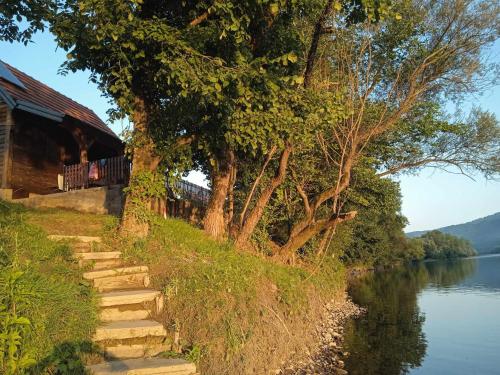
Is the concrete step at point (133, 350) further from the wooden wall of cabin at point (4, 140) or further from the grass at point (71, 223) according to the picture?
the wooden wall of cabin at point (4, 140)

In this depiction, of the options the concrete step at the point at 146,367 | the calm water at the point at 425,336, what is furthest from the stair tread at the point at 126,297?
the calm water at the point at 425,336

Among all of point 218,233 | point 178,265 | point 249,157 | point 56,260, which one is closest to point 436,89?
point 249,157

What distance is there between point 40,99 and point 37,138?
1.76m

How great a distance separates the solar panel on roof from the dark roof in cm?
7

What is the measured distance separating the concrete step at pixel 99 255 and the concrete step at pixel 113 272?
701mm

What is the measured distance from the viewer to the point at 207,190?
22.0 m

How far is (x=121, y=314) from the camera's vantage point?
6.85m

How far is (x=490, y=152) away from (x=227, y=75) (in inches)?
554

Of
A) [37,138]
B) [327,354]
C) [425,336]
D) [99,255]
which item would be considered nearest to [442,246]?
[425,336]

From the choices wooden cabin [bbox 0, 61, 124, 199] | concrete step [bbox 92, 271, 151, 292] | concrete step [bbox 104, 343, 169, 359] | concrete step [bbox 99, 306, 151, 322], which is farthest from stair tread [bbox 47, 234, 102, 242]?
wooden cabin [bbox 0, 61, 124, 199]

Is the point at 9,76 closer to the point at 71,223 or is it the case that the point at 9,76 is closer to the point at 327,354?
the point at 71,223

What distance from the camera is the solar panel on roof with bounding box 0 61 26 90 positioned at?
17.6 meters

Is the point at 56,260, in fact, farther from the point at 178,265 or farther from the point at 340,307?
the point at 340,307

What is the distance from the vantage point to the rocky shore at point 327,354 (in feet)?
30.0
